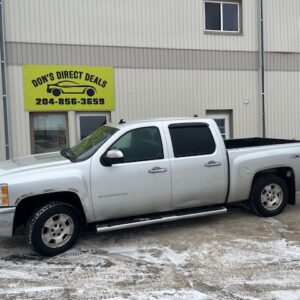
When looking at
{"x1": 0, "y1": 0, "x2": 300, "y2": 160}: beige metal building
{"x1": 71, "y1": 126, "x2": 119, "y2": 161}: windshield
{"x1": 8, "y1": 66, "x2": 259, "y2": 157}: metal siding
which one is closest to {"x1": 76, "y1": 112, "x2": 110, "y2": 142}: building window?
{"x1": 0, "y1": 0, "x2": 300, "y2": 160}: beige metal building

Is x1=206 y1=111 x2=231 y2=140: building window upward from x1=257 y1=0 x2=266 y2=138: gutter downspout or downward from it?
downward

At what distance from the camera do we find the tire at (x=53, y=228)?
220 inches

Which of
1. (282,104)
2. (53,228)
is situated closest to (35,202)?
(53,228)

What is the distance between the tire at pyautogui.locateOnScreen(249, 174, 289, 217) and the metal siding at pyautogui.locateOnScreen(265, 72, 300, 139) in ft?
17.8

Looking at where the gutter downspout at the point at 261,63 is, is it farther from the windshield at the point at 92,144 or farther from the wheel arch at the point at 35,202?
the wheel arch at the point at 35,202

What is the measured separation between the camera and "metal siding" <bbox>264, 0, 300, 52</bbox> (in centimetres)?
1257

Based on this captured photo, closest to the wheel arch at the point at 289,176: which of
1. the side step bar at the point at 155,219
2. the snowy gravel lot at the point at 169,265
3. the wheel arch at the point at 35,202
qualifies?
the snowy gravel lot at the point at 169,265

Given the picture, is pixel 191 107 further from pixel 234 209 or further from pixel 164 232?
pixel 164 232

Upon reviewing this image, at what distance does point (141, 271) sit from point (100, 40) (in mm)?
7482

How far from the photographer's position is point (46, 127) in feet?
35.8

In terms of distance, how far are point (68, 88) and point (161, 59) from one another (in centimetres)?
272

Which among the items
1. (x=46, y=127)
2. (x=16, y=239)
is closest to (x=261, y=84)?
(x=46, y=127)

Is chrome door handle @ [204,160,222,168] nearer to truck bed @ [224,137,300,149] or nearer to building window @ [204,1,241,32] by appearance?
truck bed @ [224,137,300,149]

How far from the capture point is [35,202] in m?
5.80
